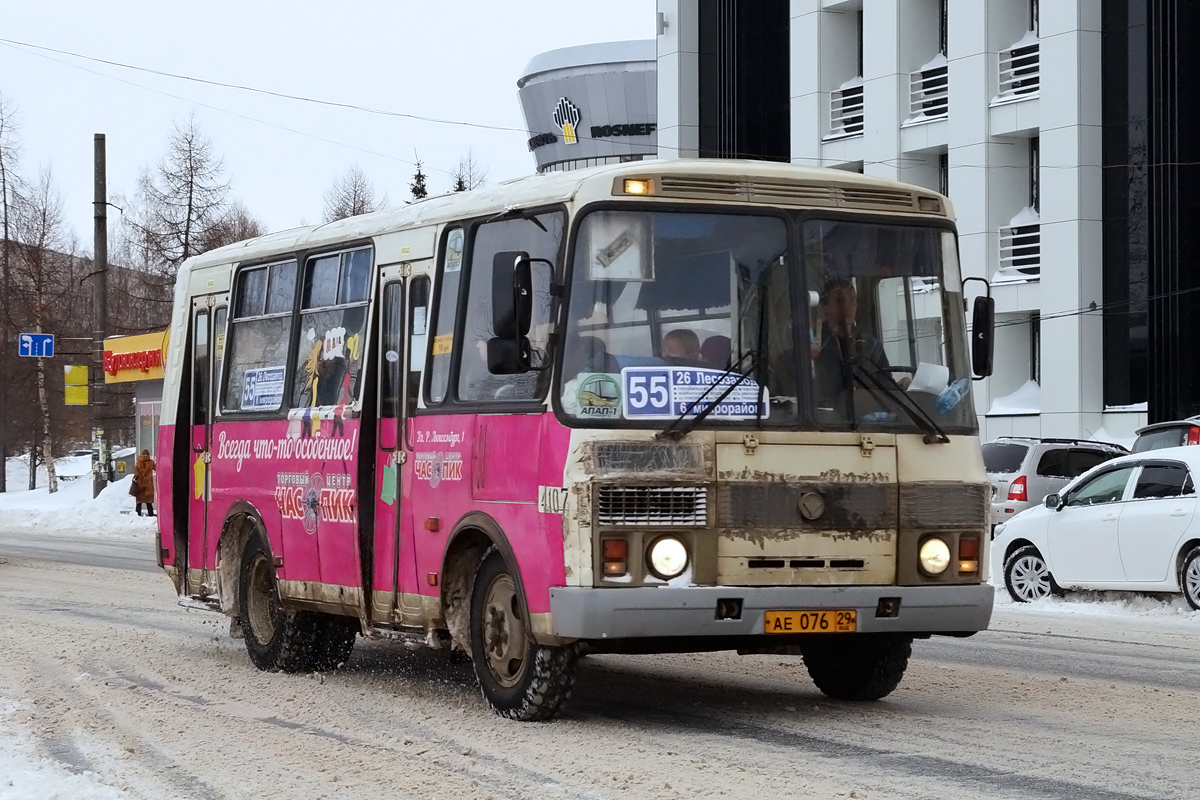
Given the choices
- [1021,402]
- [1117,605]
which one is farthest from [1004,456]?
[1021,402]

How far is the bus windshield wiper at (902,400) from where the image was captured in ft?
31.7

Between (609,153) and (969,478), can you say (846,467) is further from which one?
(609,153)

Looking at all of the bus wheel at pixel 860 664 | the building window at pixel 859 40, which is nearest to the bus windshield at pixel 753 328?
the bus wheel at pixel 860 664

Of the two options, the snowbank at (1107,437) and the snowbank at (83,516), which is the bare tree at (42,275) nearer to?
the snowbank at (83,516)

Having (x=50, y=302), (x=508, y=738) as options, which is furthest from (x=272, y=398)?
(x=50, y=302)

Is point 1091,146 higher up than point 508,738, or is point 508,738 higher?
point 1091,146

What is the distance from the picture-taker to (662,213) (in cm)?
944

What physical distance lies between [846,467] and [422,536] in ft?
8.47

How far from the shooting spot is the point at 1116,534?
17.9 meters

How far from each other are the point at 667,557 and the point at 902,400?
1.57 meters

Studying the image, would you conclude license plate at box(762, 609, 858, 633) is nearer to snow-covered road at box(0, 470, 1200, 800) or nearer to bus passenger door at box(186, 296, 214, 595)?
snow-covered road at box(0, 470, 1200, 800)

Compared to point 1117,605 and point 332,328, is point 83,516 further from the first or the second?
point 332,328

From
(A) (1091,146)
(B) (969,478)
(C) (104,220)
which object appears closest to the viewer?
(B) (969,478)

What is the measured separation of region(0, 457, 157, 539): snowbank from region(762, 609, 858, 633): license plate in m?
28.8
